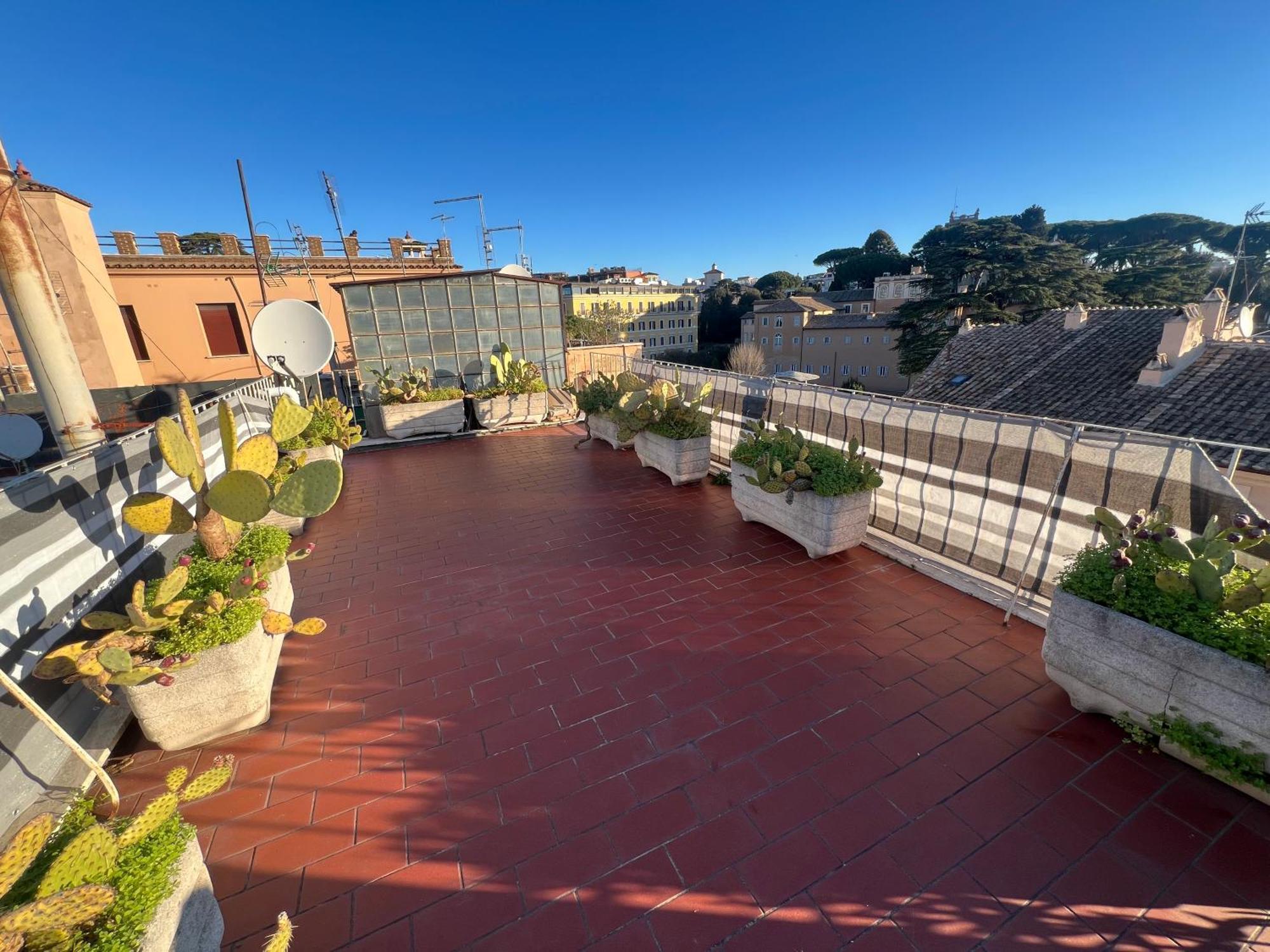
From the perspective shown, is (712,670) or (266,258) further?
(266,258)

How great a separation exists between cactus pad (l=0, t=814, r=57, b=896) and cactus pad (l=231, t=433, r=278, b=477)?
7.00 feet

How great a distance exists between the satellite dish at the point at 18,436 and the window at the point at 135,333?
12.8 meters

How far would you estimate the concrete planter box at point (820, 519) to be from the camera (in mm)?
4094

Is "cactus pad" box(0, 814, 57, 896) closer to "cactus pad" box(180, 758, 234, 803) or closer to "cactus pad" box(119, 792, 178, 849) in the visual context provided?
"cactus pad" box(119, 792, 178, 849)

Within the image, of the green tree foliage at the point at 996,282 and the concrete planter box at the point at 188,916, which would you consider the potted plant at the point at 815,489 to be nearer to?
the concrete planter box at the point at 188,916

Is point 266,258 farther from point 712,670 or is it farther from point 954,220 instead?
point 954,220

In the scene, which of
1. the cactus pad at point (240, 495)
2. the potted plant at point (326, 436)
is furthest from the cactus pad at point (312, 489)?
the potted plant at point (326, 436)

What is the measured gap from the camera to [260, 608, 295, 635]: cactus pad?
2730mm

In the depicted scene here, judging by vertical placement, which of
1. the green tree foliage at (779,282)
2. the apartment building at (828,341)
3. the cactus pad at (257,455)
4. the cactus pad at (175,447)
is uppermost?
the green tree foliage at (779,282)

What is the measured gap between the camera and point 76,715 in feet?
7.84

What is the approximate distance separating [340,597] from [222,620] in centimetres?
147

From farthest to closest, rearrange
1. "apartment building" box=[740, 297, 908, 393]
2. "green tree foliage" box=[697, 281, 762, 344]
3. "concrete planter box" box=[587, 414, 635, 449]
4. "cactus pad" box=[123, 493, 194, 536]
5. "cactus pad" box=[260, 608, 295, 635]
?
"green tree foliage" box=[697, 281, 762, 344] → "apartment building" box=[740, 297, 908, 393] → "concrete planter box" box=[587, 414, 635, 449] → "cactus pad" box=[260, 608, 295, 635] → "cactus pad" box=[123, 493, 194, 536]

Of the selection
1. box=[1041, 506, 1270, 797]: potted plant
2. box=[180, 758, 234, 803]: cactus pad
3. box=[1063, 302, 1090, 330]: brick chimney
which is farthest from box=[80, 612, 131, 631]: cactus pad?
box=[1063, 302, 1090, 330]: brick chimney

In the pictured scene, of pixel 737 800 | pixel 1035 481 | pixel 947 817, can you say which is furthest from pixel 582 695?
pixel 1035 481
